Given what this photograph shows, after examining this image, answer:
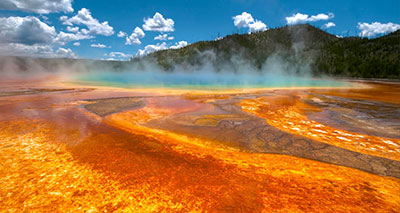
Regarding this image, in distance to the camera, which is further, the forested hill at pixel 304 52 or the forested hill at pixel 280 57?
the forested hill at pixel 280 57

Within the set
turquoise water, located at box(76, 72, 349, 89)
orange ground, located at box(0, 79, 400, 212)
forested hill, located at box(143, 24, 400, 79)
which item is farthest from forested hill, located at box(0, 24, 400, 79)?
orange ground, located at box(0, 79, 400, 212)

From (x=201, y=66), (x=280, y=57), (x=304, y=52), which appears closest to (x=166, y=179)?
(x=280, y=57)

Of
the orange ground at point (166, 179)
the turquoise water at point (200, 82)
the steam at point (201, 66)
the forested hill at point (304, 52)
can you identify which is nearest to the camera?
the orange ground at point (166, 179)

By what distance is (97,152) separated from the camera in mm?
3574

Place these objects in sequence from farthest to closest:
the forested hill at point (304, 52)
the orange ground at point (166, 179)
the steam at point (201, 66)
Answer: the steam at point (201, 66)
the forested hill at point (304, 52)
the orange ground at point (166, 179)

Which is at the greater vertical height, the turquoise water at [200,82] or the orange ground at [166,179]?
the turquoise water at [200,82]

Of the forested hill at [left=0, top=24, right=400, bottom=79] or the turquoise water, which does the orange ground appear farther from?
the forested hill at [left=0, top=24, right=400, bottom=79]

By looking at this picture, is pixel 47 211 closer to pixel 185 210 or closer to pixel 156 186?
pixel 156 186

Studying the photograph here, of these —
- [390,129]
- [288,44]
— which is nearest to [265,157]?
[390,129]

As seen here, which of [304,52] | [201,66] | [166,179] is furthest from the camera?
[201,66]

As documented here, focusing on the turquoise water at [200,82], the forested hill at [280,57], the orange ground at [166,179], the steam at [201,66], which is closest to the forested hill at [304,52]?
the forested hill at [280,57]

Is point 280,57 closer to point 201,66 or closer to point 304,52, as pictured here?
point 304,52

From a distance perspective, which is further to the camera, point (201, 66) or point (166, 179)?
point (201, 66)

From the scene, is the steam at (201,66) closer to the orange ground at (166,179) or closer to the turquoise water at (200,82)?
the turquoise water at (200,82)
